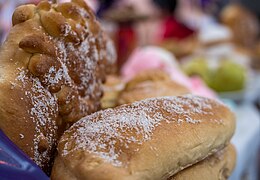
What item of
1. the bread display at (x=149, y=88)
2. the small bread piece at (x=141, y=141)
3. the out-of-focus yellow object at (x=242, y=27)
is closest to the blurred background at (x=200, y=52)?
the out-of-focus yellow object at (x=242, y=27)

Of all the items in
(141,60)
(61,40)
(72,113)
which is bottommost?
(141,60)

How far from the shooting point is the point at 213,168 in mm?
A: 816

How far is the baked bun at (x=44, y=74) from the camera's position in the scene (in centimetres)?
66

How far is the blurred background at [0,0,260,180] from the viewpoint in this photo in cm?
152

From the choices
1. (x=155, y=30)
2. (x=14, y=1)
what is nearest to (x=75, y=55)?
(x=14, y=1)

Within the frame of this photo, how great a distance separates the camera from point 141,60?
1.74 m

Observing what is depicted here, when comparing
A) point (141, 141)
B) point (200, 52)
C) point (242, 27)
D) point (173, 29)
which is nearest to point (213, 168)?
point (141, 141)

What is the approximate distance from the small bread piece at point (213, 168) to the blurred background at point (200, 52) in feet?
0.83

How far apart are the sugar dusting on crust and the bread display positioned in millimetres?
243

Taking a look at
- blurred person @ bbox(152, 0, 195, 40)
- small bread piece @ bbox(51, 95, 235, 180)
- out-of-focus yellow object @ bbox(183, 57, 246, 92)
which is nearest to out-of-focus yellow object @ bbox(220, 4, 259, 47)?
blurred person @ bbox(152, 0, 195, 40)

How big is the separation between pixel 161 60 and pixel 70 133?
3.32 ft

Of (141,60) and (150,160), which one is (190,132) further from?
(141,60)

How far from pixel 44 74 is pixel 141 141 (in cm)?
18

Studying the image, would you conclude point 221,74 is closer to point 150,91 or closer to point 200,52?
point 200,52
